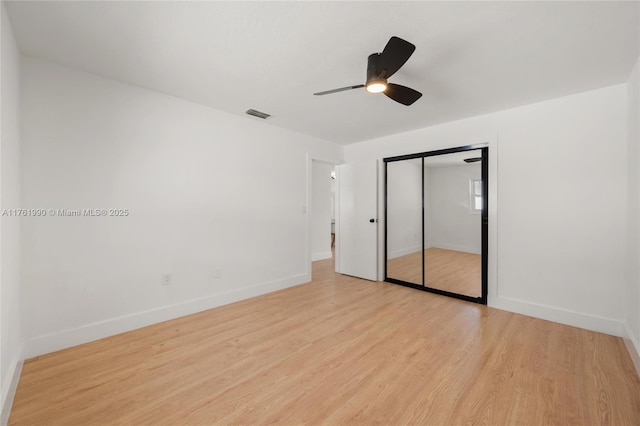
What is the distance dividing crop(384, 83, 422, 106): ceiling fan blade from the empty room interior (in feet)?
0.09

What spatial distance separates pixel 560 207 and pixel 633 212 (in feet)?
1.74

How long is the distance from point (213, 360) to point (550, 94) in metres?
4.15

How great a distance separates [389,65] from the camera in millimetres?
1794

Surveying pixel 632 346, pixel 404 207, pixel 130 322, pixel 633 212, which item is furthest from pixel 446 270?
pixel 130 322

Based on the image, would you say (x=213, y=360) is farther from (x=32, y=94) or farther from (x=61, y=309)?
(x=32, y=94)

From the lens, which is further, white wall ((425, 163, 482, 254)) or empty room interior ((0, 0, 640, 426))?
white wall ((425, 163, 482, 254))

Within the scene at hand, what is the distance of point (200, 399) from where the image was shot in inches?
66.6

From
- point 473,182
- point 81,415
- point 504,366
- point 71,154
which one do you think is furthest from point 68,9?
point 473,182

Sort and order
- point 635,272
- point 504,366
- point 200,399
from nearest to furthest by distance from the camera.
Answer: point 200,399
point 504,366
point 635,272

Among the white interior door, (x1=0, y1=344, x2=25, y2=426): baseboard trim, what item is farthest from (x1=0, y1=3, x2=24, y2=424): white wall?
the white interior door

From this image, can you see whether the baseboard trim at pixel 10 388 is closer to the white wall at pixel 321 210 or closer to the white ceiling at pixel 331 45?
the white ceiling at pixel 331 45

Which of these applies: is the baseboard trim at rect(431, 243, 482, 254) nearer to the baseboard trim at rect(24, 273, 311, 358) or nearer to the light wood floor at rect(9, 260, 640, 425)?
the light wood floor at rect(9, 260, 640, 425)

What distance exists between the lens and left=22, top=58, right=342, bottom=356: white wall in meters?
2.21

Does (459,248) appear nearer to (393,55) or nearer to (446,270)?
(446,270)
